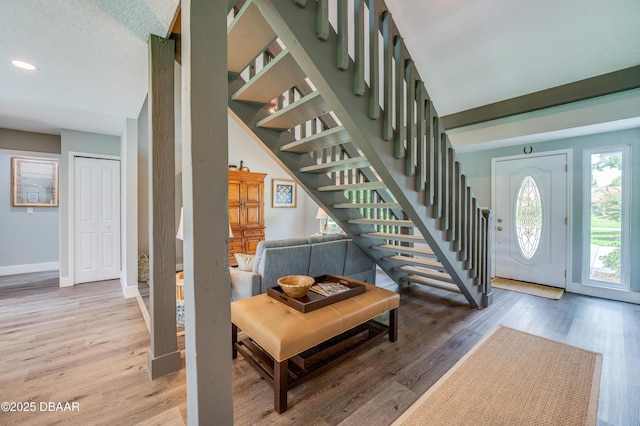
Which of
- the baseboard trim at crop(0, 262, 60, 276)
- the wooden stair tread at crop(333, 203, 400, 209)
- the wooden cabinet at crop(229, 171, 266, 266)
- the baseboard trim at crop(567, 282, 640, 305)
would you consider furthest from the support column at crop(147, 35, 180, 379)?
the baseboard trim at crop(567, 282, 640, 305)

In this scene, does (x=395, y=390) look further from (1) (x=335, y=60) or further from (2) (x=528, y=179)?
(2) (x=528, y=179)

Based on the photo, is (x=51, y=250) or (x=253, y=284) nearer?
(x=253, y=284)

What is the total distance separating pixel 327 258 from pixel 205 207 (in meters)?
2.32

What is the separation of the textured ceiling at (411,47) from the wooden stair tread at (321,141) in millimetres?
1064

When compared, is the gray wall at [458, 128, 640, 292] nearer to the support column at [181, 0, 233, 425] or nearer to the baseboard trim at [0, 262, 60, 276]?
the support column at [181, 0, 233, 425]

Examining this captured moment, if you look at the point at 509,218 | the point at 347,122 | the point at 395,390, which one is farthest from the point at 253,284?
the point at 509,218

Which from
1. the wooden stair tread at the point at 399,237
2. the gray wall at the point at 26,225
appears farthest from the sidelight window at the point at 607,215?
the gray wall at the point at 26,225

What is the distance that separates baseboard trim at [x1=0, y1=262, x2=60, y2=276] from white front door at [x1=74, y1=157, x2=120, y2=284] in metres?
1.44

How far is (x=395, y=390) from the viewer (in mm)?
1713

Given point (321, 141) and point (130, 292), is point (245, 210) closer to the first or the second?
point (130, 292)

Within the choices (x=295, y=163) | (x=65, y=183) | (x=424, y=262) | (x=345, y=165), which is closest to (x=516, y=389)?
(x=424, y=262)

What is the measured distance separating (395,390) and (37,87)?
4.04 metres

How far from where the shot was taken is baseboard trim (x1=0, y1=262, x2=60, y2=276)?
168 inches

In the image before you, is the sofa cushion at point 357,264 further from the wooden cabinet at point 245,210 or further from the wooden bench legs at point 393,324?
the wooden cabinet at point 245,210
